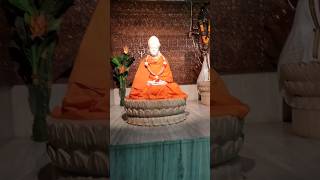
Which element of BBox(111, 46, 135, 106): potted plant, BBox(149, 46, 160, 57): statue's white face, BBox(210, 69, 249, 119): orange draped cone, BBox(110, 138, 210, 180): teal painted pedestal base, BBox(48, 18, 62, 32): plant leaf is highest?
BBox(48, 18, 62, 32): plant leaf

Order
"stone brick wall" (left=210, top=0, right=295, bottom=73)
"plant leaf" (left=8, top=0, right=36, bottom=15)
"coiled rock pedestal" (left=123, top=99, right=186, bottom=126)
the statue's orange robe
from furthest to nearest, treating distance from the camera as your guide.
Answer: the statue's orange robe < "coiled rock pedestal" (left=123, top=99, right=186, bottom=126) < "stone brick wall" (left=210, top=0, right=295, bottom=73) < "plant leaf" (left=8, top=0, right=36, bottom=15)

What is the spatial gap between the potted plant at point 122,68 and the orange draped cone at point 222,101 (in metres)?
0.38

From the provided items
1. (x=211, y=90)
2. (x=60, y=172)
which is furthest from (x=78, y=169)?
(x=211, y=90)

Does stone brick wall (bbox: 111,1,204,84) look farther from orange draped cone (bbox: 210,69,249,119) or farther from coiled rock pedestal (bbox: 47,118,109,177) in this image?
coiled rock pedestal (bbox: 47,118,109,177)

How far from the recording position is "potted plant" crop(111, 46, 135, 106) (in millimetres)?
1223

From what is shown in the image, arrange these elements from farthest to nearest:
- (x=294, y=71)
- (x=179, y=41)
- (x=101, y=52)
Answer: (x=179, y=41) < (x=294, y=71) < (x=101, y=52)

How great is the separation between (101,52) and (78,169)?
0.37 metres

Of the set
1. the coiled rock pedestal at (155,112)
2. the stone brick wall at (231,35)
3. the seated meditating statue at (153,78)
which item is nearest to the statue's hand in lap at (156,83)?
the seated meditating statue at (153,78)

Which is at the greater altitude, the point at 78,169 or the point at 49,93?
the point at 49,93

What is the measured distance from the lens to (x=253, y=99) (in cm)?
101

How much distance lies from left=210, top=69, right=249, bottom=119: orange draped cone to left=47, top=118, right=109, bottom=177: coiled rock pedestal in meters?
0.36

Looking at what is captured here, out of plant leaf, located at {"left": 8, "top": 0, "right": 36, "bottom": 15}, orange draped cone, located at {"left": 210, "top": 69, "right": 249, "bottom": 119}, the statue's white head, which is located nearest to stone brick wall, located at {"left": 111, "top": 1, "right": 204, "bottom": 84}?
the statue's white head

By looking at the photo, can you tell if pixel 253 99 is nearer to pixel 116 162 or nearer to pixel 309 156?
pixel 309 156

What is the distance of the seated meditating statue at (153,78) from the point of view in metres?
1.36
